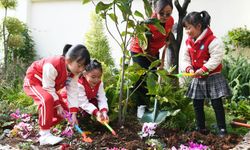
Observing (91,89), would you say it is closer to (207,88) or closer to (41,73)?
(41,73)

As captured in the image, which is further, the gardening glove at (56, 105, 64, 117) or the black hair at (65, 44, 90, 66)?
the gardening glove at (56, 105, 64, 117)

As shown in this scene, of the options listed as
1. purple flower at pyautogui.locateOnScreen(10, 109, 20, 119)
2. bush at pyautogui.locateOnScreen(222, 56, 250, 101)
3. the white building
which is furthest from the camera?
the white building

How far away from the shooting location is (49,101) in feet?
11.6

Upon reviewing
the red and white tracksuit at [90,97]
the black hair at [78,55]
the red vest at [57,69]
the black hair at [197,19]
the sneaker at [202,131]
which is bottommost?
the sneaker at [202,131]

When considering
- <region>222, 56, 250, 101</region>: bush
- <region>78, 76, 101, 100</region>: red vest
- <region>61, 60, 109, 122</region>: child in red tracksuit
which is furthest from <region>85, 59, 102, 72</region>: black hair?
<region>222, 56, 250, 101</region>: bush

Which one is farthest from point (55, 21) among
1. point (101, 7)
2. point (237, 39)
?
point (101, 7)

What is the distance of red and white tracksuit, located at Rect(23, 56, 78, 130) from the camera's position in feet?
11.7

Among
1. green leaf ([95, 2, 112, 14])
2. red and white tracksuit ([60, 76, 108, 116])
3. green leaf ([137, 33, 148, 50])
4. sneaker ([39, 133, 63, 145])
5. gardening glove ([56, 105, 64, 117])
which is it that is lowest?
sneaker ([39, 133, 63, 145])

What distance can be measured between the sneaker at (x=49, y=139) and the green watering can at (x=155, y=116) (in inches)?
39.2

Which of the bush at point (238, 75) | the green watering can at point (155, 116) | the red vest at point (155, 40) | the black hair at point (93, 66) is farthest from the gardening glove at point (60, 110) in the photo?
the bush at point (238, 75)

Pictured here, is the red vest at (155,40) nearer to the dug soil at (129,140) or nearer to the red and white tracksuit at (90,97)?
the red and white tracksuit at (90,97)

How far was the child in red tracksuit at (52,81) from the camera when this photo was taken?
350cm

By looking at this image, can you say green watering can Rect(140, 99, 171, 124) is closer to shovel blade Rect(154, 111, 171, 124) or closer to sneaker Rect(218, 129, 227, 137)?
shovel blade Rect(154, 111, 171, 124)

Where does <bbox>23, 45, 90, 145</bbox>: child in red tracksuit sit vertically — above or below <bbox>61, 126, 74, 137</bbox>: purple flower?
above
